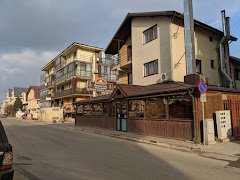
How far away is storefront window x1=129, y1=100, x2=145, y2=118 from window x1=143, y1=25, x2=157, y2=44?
22.2ft

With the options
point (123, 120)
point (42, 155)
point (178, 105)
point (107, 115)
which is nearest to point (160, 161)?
point (42, 155)

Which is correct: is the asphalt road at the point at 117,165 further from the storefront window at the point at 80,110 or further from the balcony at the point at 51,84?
the balcony at the point at 51,84

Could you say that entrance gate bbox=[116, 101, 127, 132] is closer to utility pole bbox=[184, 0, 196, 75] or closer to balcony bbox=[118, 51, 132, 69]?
utility pole bbox=[184, 0, 196, 75]

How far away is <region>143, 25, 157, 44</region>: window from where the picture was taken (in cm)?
2370

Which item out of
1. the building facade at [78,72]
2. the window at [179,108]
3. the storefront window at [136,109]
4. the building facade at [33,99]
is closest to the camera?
the window at [179,108]

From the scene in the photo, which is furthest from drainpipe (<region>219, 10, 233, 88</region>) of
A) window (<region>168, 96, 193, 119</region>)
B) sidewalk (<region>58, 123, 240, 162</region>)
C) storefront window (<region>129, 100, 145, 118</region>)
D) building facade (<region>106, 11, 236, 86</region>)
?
sidewalk (<region>58, 123, 240, 162</region>)

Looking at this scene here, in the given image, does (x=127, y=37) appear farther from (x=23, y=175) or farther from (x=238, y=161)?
(x=23, y=175)

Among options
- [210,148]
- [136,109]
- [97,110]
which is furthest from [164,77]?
[210,148]

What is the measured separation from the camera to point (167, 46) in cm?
2227

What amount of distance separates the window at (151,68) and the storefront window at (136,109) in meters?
4.15

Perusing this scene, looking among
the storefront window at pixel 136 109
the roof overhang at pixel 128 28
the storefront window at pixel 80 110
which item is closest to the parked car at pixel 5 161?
the storefront window at pixel 136 109

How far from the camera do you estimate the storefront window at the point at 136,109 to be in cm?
1972

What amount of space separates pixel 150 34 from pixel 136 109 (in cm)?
789

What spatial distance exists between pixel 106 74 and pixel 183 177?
43.3 metres
